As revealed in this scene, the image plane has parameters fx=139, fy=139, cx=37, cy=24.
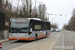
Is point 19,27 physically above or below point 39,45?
above

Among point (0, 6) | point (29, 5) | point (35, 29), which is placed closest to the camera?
point (35, 29)

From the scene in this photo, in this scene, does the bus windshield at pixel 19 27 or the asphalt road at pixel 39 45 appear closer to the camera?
the asphalt road at pixel 39 45

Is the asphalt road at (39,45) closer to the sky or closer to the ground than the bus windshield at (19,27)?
closer to the ground

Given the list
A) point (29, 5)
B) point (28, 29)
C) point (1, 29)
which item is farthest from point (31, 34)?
point (29, 5)

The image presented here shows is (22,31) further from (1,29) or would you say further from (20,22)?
(1,29)

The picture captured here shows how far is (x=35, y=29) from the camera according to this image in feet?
61.3

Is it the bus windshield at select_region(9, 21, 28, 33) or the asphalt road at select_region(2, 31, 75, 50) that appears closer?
the asphalt road at select_region(2, 31, 75, 50)

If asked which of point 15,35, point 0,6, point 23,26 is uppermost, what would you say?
point 0,6

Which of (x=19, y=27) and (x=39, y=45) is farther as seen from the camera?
(x=19, y=27)

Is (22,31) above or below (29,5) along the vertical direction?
below

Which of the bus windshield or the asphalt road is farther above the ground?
the bus windshield

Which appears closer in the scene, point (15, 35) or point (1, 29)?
point (15, 35)

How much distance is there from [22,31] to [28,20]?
1.51 meters

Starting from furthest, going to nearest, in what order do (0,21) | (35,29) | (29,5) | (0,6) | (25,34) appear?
(29,5) → (0,6) → (0,21) → (35,29) → (25,34)
